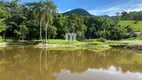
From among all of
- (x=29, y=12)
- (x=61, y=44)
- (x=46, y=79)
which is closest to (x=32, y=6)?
(x=29, y=12)

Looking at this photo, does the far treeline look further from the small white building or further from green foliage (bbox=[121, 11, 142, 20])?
green foliage (bbox=[121, 11, 142, 20])

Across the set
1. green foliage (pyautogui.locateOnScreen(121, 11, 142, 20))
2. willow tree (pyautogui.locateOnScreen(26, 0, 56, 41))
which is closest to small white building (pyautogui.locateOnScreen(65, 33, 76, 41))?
willow tree (pyautogui.locateOnScreen(26, 0, 56, 41))

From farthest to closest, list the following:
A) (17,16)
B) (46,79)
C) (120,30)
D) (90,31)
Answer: (90,31) → (120,30) → (17,16) → (46,79)

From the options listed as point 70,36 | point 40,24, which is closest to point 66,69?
point 40,24

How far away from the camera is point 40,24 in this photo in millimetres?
45969

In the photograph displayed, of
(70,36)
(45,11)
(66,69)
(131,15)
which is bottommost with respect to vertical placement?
(66,69)

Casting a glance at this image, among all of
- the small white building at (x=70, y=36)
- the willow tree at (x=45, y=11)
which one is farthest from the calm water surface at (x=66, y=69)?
the small white building at (x=70, y=36)

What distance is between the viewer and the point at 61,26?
5666 cm

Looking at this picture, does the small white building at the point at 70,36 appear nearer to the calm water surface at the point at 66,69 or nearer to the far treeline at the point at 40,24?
the far treeline at the point at 40,24

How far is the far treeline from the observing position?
146 feet

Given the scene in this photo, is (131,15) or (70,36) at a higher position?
(131,15)

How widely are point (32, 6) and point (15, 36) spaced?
8714mm

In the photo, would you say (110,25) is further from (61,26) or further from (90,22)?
(61,26)

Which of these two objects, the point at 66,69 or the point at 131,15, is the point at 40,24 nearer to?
the point at 66,69
